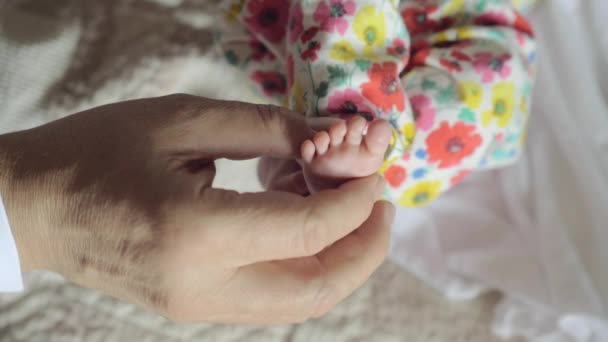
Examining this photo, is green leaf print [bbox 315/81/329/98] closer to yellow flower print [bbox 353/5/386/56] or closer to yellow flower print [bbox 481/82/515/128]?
yellow flower print [bbox 353/5/386/56]

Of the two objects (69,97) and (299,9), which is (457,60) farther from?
(69,97)

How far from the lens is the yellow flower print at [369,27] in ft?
1.91

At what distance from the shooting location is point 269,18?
692mm

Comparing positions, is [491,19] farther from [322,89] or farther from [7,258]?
[7,258]

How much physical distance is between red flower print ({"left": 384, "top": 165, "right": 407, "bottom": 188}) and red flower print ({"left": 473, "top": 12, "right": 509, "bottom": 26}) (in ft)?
0.73

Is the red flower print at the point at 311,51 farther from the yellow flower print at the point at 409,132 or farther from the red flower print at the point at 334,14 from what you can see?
the yellow flower print at the point at 409,132

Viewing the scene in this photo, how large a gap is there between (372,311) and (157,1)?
60 centimetres

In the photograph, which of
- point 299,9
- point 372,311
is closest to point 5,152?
point 299,9

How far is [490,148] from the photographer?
707 millimetres

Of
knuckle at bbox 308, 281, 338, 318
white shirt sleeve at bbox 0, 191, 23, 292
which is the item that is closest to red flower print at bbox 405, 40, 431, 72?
knuckle at bbox 308, 281, 338, 318

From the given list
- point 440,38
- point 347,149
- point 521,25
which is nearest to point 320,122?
point 347,149

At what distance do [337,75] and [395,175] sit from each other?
0.16 m

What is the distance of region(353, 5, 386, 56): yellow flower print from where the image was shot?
1.91ft

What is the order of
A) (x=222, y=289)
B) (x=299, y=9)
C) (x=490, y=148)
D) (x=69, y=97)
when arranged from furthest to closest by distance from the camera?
(x=69, y=97) → (x=490, y=148) → (x=299, y=9) → (x=222, y=289)
